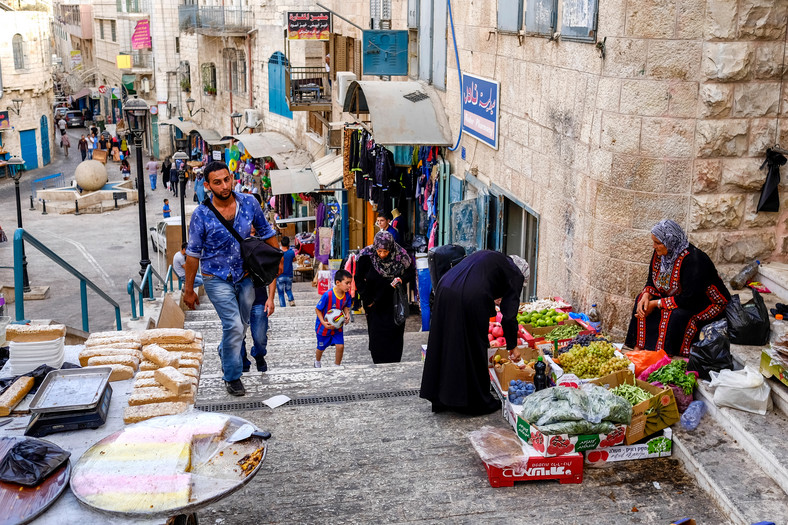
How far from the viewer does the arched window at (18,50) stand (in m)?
37.5

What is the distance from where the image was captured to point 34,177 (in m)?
36.9

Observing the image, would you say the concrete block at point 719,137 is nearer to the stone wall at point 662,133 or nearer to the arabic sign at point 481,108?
the stone wall at point 662,133

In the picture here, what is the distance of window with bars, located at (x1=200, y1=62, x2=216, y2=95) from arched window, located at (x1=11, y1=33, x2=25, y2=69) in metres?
9.02

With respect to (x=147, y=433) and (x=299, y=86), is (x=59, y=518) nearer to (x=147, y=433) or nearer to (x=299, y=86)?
(x=147, y=433)

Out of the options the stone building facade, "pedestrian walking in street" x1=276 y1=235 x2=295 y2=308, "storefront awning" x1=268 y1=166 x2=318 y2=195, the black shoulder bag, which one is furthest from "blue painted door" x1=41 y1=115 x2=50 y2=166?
the black shoulder bag

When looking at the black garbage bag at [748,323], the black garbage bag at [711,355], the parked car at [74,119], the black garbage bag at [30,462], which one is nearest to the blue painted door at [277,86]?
the black garbage bag at [748,323]

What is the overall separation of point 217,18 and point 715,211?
86.3ft

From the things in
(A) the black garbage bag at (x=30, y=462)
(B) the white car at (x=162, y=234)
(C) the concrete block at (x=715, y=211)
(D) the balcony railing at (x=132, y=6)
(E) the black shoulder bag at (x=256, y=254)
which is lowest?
(B) the white car at (x=162, y=234)

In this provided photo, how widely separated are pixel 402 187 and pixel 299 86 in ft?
27.1

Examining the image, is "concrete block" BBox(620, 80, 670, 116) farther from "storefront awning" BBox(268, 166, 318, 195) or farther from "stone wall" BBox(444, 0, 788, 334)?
"storefront awning" BBox(268, 166, 318, 195)

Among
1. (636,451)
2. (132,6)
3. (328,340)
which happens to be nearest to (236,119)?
(132,6)

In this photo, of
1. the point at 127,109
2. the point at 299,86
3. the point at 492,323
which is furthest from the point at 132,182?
the point at 492,323

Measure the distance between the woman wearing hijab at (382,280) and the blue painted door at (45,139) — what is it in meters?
36.0

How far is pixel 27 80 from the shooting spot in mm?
38250
